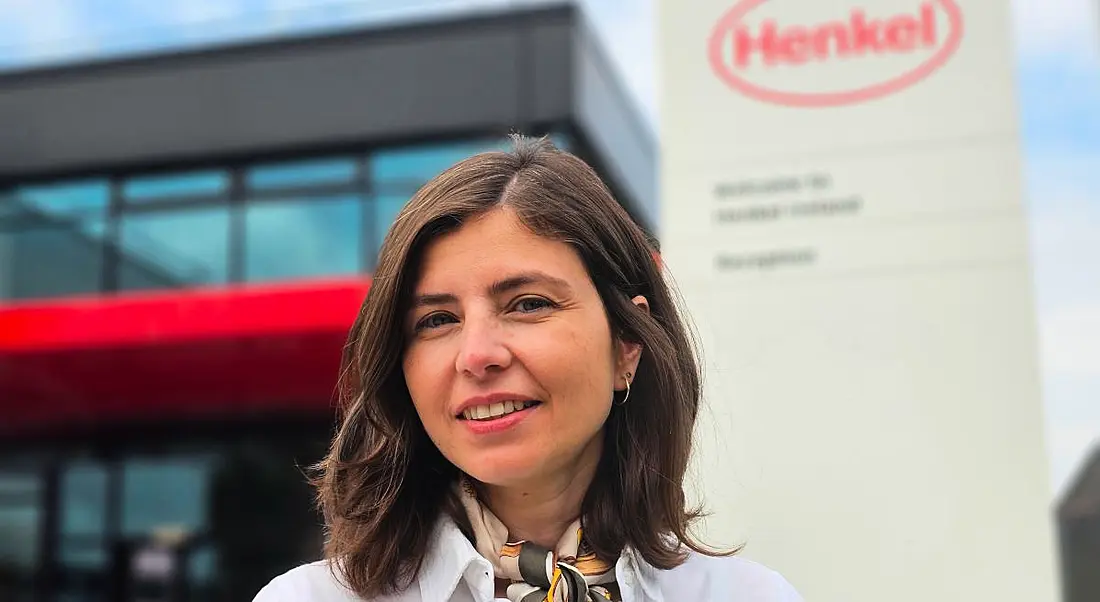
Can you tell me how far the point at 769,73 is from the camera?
3246mm

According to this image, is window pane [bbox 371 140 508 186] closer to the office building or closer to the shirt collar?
the office building

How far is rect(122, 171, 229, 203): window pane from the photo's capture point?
472 inches

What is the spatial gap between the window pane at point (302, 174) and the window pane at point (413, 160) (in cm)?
27

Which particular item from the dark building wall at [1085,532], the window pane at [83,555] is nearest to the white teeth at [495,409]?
the dark building wall at [1085,532]

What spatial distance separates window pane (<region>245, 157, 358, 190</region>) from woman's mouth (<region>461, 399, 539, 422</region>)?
10.2 meters

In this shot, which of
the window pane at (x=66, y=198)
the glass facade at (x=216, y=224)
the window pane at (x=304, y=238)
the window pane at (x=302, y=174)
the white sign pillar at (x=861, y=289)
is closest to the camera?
the white sign pillar at (x=861, y=289)

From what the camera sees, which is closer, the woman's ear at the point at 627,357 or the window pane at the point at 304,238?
the woman's ear at the point at 627,357

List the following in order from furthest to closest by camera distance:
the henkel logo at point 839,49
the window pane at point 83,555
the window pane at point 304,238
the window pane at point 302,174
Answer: the window pane at point 83,555, the window pane at point 302,174, the window pane at point 304,238, the henkel logo at point 839,49

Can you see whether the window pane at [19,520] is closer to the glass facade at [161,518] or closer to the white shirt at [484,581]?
the glass facade at [161,518]

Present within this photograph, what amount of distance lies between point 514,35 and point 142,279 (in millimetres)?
4410

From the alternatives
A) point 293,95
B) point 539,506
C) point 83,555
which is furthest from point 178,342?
point 539,506

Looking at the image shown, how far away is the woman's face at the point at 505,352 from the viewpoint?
A: 5.31 ft

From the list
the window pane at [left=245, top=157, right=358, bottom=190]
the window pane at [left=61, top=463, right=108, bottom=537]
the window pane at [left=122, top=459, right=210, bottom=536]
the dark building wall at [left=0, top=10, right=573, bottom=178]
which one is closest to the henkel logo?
the dark building wall at [left=0, top=10, right=573, bottom=178]

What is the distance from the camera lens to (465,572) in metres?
1.69
